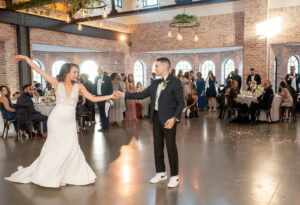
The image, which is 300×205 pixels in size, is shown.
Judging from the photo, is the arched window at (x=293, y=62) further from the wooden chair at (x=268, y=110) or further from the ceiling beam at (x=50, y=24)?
the ceiling beam at (x=50, y=24)

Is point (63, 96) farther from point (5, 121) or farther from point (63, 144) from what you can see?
point (5, 121)

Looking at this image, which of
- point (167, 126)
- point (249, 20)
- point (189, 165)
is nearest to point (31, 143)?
point (189, 165)

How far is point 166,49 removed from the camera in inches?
635

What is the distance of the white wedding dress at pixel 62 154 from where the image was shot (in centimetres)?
404

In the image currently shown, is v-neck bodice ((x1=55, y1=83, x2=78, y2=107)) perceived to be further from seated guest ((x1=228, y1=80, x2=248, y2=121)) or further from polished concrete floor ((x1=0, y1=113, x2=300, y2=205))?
seated guest ((x1=228, y1=80, x2=248, y2=121))

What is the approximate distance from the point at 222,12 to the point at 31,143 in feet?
36.2

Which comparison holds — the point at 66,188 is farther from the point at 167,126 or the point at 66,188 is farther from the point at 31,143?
the point at 31,143

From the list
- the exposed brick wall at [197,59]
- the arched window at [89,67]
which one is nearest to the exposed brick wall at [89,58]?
the arched window at [89,67]

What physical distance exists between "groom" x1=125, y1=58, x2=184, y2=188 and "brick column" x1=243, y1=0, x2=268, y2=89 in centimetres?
1009

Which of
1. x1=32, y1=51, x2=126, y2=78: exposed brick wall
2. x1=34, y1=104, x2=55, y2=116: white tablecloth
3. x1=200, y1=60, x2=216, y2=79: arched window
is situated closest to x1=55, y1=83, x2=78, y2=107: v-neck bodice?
x1=34, y1=104, x2=55, y2=116: white tablecloth

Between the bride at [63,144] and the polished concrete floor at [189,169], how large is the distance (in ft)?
0.47

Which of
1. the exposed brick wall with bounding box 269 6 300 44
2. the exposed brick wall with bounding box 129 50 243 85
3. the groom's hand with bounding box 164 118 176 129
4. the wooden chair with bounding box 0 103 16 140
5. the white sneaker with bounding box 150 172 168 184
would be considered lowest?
the white sneaker with bounding box 150 172 168 184

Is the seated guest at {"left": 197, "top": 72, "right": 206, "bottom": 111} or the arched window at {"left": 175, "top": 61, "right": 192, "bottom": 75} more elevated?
the arched window at {"left": 175, "top": 61, "right": 192, "bottom": 75}

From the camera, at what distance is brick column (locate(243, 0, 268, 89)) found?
1285 centimetres
